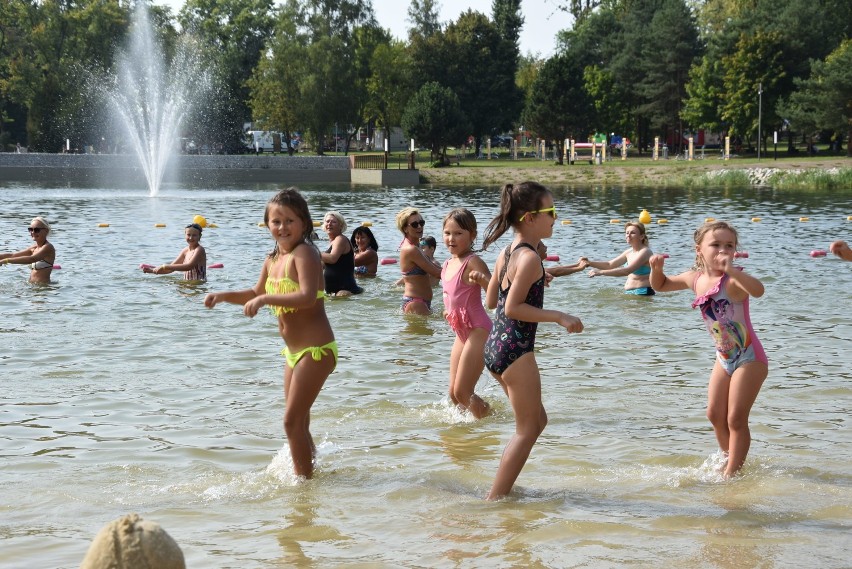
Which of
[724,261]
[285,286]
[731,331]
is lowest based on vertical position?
[731,331]

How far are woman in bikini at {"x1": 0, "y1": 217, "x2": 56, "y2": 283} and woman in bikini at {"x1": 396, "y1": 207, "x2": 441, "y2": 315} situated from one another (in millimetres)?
6165

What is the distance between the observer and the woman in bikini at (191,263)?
55.2 feet

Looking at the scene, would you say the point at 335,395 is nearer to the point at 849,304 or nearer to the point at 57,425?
the point at 57,425

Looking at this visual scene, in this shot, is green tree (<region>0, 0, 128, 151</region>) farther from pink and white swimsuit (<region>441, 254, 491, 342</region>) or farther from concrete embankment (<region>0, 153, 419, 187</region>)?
pink and white swimsuit (<region>441, 254, 491, 342</region>)

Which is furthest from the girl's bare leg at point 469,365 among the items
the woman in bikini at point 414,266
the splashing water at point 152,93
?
the splashing water at point 152,93

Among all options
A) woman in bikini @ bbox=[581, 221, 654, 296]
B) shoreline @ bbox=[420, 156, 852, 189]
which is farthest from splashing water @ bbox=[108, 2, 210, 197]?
woman in bikini @ bbox=[581, 221, 654, 296]

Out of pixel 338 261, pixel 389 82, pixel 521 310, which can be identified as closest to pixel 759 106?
pixel 389 82

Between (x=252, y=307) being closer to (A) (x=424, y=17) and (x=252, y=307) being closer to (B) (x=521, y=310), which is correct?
(B) (x=521, y=310)

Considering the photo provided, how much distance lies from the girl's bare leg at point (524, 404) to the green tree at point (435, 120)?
64.1 meters

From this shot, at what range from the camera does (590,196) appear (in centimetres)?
4603

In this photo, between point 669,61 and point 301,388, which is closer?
point 301,388

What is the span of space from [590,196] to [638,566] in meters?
41.1

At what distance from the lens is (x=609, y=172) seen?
5956 cm

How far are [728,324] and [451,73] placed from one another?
266ft
